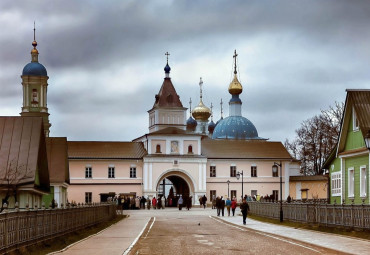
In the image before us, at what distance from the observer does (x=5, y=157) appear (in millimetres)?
40188

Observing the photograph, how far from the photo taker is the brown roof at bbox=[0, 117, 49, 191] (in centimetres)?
3856

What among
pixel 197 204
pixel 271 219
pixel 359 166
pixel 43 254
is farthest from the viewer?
pixel 197 204

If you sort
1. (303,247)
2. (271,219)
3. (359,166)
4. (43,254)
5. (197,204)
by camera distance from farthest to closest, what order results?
(197,204)
(271,219)
(359,166)
(303,247)
(43,254)

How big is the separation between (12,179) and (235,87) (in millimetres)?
94055

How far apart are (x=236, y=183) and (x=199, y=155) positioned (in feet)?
19.7

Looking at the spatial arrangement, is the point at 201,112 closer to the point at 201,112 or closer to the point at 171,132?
the point at 201,112

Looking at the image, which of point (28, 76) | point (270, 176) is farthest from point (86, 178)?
point (270, 176)

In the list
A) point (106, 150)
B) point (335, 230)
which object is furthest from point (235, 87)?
point (335, 230)

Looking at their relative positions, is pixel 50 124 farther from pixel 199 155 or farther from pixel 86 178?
pixel 199 155

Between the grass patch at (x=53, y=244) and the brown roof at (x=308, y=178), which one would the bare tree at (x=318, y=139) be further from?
the grass patch at (x=53, y=244)

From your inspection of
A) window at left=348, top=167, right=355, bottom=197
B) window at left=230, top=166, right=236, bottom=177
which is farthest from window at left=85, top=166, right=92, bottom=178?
window at left=348, top=167, right=355, bottom=197

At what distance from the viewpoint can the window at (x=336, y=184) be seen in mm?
43787

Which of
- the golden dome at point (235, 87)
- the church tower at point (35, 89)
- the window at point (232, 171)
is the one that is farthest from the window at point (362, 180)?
the golden dome at point (235, 87)

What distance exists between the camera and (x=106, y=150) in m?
97.0
